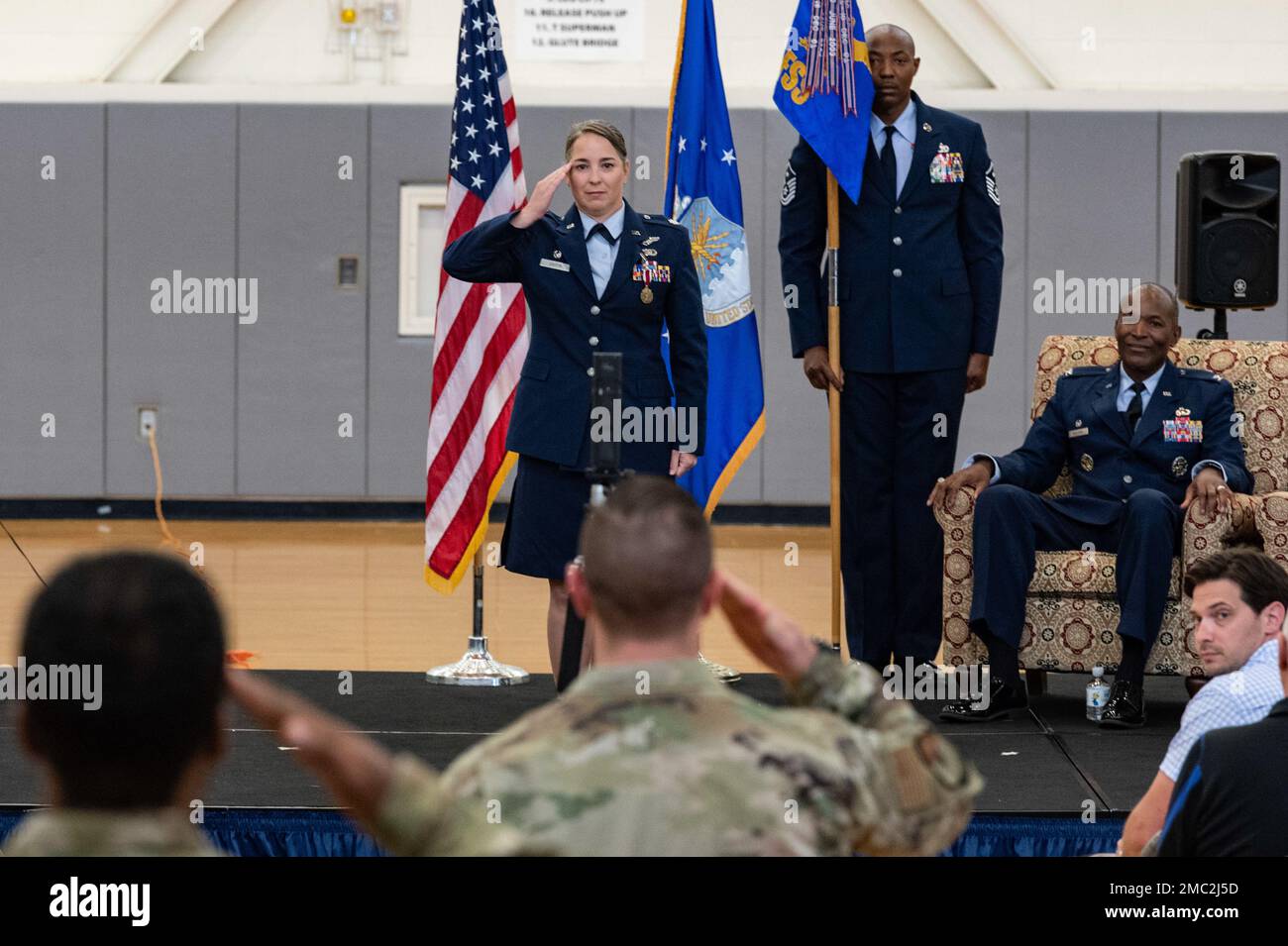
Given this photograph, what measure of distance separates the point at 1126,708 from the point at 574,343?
153cm

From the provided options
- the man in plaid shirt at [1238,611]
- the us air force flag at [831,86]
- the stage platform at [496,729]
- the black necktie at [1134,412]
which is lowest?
the stage platform at [496,729]

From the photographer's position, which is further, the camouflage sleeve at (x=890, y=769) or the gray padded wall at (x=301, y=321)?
the gray padded wall at (x=301, y=321)

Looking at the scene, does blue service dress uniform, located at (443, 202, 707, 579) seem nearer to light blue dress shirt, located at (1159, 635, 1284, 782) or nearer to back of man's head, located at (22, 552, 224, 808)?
light blue dress shirt, located at (1159, 635, 1284, 782)

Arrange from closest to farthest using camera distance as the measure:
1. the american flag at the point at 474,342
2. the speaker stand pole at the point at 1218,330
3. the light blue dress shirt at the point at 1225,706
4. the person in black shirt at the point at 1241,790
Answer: the person in black shirt at the point at 1241,790
the light blue dress shirt at the point at 1225,706
the american flag at the point at 474,342
the speaker stand pole at the point at 1218,330

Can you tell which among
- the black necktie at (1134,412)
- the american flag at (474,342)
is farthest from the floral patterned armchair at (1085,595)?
the american flag at (474,342)

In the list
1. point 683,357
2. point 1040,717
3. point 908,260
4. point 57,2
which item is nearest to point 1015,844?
point 1040,717

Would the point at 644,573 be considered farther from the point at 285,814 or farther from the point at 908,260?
the point at 908,260

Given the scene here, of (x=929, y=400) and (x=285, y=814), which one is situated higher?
(x=929, y=400)

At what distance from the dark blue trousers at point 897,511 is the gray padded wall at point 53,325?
6.35m

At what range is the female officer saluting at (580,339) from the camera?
4.06 m

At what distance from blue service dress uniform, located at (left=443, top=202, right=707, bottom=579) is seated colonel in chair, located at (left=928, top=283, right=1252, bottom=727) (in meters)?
0.78

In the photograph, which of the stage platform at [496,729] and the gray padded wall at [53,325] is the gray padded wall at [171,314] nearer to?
the gray padded wall at [53,325]

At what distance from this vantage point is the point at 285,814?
3.16 meters
